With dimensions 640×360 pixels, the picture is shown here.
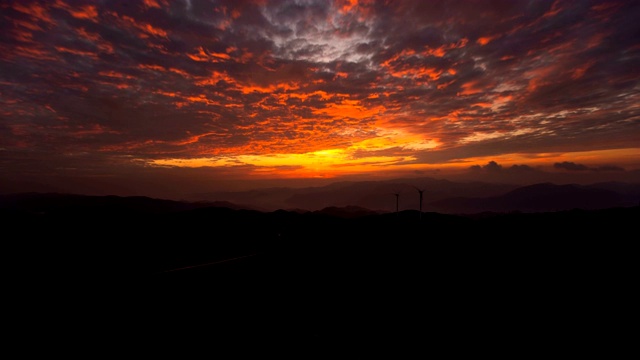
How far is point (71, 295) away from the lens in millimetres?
12312

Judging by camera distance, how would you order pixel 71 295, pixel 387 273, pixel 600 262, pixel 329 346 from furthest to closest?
pixel 600 262 → pixel 387 273 → pixel 71 295 → pixel 329 346

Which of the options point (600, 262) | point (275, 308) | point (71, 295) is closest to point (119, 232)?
point (71, 295)

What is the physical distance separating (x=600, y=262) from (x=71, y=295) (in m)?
33.7

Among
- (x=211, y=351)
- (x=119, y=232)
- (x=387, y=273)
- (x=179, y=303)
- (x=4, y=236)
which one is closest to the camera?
(x=211, y=351)

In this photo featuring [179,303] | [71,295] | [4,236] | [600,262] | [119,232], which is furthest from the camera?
[119,232]

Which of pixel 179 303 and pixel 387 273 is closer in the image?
pixel 179 303

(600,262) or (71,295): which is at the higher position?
(71,295)

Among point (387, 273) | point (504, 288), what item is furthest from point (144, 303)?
point (504, 288)

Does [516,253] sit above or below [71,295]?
below

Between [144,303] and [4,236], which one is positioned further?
[4,236]

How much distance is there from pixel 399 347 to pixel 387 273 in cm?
1137

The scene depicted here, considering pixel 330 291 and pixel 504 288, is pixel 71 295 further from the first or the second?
pixel 504 288

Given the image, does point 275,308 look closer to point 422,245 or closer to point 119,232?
point 422,245

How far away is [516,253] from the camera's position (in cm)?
2833
